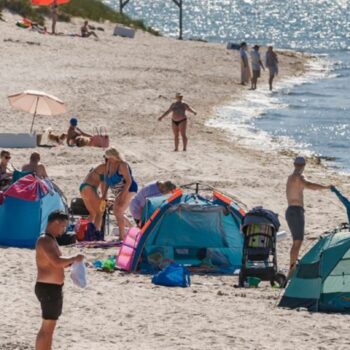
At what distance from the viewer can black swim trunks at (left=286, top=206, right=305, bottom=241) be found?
1353 centimetres

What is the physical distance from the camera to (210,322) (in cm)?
1163

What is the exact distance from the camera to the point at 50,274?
9766 mm

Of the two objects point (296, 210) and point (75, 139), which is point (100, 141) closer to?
point (75, 139)

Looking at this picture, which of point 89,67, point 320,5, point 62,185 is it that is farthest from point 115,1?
point 62,185

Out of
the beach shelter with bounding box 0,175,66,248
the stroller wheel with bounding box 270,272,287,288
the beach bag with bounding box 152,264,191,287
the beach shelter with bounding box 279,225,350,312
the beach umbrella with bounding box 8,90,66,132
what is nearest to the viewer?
the beach shelter with bounding box 279,225,350,312

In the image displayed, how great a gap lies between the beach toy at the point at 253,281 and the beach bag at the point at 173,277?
0.63 m

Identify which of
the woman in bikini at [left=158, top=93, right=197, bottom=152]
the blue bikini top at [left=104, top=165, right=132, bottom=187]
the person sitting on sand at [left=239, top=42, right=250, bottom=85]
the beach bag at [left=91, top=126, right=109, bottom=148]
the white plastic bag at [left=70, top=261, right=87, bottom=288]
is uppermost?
the person sitting on sand at [left=239, top=42, right=250, bottom=85]

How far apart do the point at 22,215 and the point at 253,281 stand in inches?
116

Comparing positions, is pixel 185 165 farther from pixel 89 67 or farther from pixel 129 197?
pixel 89 67

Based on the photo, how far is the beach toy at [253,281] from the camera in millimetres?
13570

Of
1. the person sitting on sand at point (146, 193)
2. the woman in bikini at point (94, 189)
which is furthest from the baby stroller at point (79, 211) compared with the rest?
the woman in bikini at point (94, 189)

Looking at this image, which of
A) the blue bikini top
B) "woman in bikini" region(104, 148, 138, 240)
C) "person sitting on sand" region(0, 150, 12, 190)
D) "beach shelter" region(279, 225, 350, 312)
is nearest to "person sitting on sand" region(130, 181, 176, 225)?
"woman in bikini" region(104, 148, 138, 240)

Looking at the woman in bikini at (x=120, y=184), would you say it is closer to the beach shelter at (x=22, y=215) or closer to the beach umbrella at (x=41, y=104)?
the beach shelter at (x=22, y=215)

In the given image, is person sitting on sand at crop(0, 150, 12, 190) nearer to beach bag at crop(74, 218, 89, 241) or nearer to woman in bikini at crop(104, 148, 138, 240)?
beach bag at crop(74, 218, 89, 241)
